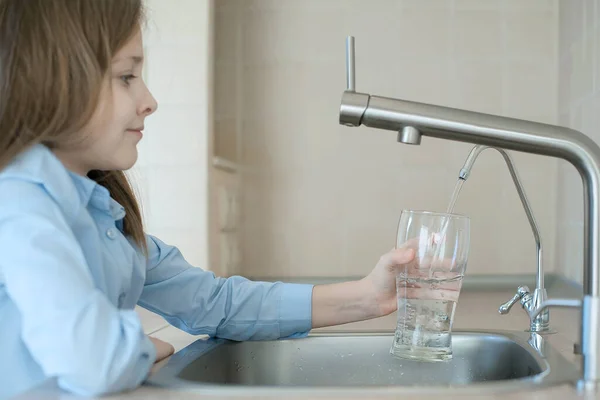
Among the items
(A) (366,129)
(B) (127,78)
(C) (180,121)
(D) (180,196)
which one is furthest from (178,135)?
(B) (127,78)

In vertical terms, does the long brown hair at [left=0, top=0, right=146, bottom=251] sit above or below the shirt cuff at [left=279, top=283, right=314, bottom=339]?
above

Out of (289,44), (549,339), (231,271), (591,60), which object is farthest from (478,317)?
(289,44)

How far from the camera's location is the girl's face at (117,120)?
855 mm

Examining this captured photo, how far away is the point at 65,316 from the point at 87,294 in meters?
0.03

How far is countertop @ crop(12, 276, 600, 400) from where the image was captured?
2.14ft

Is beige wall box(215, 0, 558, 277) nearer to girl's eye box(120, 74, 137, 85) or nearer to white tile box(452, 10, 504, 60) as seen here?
white tile box(452, 10, 504, 60)

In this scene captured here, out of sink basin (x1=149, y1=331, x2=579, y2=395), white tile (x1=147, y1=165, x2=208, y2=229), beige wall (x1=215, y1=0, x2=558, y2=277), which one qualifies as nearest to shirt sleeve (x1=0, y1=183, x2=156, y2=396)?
sink basin (x1=149, y1=331, x2=579, y2=395)

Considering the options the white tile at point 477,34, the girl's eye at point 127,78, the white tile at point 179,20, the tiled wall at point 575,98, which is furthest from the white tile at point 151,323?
the white tile at point 477,34

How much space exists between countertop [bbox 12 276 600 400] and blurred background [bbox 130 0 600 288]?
30cm

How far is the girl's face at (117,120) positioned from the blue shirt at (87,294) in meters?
0.06

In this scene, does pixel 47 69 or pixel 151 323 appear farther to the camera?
pixel 151 323

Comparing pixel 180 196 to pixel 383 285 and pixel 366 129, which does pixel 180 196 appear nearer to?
pixel 366 129

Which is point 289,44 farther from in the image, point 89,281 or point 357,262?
point 89,281

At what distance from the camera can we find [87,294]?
2.16 ft
